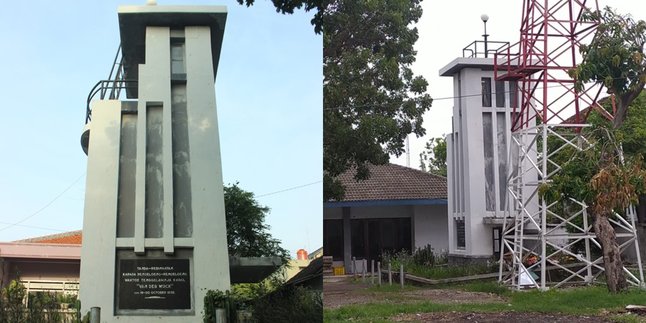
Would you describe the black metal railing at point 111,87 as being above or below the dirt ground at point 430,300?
above

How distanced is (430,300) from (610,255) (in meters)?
1.34

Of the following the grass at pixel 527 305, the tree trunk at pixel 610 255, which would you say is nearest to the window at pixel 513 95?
the tree trunk at pixel 610 255

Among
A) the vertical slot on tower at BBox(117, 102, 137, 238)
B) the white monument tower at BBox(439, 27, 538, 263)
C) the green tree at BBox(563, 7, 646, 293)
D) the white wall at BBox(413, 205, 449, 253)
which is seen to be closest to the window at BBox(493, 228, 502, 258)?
the white monument tower at BBox(439, 27, 538, 263)

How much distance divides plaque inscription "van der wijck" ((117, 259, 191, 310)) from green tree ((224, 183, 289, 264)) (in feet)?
1.23

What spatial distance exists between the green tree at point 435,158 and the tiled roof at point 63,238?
2.44 metres

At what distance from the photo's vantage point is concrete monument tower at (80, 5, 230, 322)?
439cm

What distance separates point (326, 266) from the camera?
17.2 feet

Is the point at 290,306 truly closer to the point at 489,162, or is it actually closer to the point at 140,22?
the point at 489,162

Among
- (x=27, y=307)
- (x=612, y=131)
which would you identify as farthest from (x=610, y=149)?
(x=27, y=307)

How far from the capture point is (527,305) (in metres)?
5.26

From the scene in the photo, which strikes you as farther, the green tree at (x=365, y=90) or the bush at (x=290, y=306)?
the green tree at (x=365, y=90)

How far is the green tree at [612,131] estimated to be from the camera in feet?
17.1

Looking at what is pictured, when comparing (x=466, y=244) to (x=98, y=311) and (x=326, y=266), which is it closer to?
(x=326, y=266)

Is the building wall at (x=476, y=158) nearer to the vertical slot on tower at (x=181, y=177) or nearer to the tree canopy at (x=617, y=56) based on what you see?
the tree canopy at (x=617, y=56)
